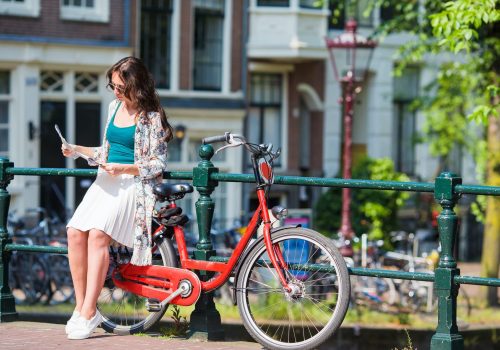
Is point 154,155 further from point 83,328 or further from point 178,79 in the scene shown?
point 178,79

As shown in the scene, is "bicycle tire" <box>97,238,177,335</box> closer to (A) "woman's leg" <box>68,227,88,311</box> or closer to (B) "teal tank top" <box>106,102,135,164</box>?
(A) "woman's leg" <box>68,227,88,311</box>

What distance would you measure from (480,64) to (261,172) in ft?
36.5

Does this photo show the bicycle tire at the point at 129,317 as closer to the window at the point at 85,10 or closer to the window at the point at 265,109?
the window at the point at 85,10

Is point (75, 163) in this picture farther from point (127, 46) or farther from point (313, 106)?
point (313, 106)

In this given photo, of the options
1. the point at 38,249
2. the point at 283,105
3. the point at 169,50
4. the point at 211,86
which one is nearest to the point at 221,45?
the point at 211,86

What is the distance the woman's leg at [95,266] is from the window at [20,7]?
47.8 ft

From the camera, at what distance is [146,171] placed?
7781 millimetres

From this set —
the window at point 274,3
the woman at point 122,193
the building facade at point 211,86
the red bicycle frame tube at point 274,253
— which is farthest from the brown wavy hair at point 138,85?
the window at point 274,3

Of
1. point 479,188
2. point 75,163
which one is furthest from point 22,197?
point 479,188

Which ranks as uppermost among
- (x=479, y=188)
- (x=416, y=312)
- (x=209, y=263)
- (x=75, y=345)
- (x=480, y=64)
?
(x=480, y=64)

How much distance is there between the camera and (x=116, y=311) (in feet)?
27.4

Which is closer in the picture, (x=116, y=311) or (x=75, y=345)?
(x=75, y=345)

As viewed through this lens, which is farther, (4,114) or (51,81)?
(51,81)

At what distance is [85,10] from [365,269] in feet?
53.1
